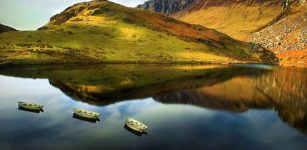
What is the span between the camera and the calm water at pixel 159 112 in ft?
139

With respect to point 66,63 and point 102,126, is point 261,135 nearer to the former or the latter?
point 102,126

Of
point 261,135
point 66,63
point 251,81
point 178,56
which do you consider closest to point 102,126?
point 261,135

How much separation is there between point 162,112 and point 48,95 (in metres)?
28.8

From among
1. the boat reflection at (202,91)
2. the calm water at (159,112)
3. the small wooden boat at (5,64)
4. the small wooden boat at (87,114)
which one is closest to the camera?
the calm water at (159,112)

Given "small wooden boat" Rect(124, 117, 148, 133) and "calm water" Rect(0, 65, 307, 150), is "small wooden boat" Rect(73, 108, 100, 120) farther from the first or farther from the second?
"small wooden boat" Rect(124, 117, 148, 133)

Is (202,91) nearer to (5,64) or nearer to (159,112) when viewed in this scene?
(159,112)

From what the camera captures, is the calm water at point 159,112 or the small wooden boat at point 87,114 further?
the small wooden boat at point 87,114

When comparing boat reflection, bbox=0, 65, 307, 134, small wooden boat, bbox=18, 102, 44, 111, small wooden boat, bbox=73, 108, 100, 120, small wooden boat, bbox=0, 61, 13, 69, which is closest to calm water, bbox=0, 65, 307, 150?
boat reflection, bbox=0, 65, 307, 134

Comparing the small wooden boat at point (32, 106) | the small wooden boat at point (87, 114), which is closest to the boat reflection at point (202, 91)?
the small wooden boat at point (32, 106)

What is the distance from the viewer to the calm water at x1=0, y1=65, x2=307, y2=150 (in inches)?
1670

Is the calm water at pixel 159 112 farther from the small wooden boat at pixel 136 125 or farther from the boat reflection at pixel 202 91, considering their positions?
the small wooden boat at pixel 136 125

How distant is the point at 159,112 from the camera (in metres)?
60.0

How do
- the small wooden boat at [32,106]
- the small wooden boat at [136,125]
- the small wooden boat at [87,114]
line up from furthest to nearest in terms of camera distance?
the small wooden boat at [32,106] → the small wooden boat at [87,114] → the small wooden boat at [136,125]

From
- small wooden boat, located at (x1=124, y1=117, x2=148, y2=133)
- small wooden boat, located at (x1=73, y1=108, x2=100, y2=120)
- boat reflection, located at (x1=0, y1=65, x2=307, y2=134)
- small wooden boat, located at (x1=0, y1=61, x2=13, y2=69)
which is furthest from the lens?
small wooden boat, located at (x1=0, y1=61, x2=13, y2=69)
